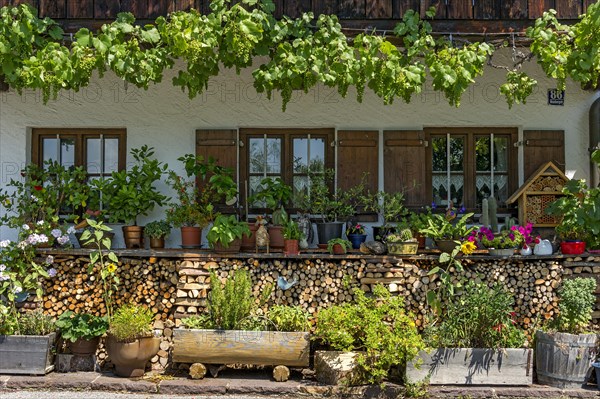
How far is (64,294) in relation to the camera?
7.82 meters

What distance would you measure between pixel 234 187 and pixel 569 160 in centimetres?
418

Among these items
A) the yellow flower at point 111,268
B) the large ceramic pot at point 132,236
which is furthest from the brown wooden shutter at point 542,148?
the yellow flower at point 111,268

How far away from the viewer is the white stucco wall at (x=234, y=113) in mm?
8945

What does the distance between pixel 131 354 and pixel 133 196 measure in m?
2.10

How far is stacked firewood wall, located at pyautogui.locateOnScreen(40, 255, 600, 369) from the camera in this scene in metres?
7.62

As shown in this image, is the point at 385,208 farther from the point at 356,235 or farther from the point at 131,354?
the point at 131,354

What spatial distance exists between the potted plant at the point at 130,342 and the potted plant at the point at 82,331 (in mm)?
157

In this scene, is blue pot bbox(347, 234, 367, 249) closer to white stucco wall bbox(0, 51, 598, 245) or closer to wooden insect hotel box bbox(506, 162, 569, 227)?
white stucco wall bbox(0, 51, 598, 245)

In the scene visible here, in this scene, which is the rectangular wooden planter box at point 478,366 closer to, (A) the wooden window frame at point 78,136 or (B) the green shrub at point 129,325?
(B) the green shrub at point 129,325

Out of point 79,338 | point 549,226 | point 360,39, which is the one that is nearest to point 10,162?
point 79,338

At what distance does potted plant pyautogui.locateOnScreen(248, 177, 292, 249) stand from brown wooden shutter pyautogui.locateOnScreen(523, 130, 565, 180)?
299 centimetres

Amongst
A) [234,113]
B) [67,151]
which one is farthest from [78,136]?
[234,113]

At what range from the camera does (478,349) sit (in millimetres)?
6961

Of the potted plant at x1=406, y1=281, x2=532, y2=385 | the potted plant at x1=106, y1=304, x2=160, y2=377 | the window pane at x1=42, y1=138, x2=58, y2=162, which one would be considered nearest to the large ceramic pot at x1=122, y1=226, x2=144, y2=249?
the potted plant at x1=106, y1=304, x2=160, y2=377
